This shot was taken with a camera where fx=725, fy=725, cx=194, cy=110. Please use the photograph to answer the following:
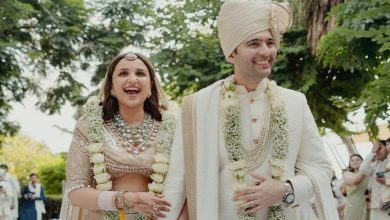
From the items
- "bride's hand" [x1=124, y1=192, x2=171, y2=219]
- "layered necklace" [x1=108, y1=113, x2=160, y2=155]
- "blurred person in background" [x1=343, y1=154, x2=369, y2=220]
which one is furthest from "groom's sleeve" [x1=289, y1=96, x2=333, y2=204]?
"blurred person in background" [x1=343, y1=154, x2=369, y2=220]

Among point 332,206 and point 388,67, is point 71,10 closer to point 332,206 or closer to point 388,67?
point 388,67

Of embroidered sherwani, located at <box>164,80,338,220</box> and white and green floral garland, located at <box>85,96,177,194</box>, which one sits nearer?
embroidered sherwani, located at <box>164,80,338,220</box>

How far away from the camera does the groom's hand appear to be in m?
3.28

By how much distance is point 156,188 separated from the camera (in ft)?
12.9

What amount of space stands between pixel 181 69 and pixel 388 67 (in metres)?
7.80

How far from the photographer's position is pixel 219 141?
11.7ft

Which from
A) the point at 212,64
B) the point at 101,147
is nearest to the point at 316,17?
the point at 212,64

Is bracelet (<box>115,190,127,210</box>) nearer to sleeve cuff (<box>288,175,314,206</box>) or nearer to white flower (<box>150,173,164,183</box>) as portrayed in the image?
white flower (<box>150,173,164,183</box>)

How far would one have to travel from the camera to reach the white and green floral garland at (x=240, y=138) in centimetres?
345

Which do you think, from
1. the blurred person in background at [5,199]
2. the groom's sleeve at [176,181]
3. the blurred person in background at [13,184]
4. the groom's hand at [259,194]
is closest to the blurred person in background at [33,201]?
the blurred person in background at [13,184]

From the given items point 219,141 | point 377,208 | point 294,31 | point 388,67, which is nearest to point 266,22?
point 219,141

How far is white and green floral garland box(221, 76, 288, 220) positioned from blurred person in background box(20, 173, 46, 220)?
14740 millimetres

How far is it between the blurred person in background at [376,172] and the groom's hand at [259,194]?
7386 millimetres

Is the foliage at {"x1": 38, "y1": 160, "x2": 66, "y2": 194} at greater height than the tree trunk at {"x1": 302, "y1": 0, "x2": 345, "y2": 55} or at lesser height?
greater
